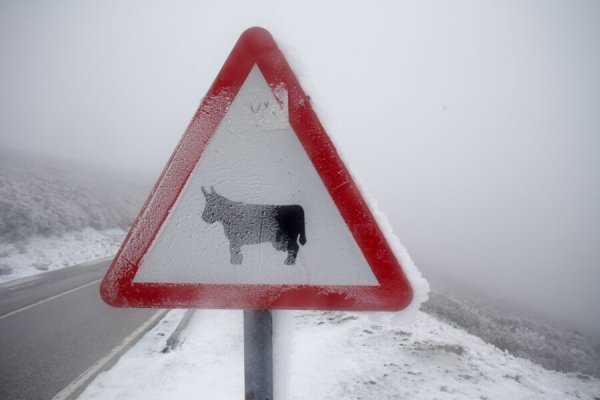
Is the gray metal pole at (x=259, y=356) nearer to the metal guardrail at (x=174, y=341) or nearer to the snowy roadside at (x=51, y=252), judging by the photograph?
the metal guardrail at (x=174, y=341)

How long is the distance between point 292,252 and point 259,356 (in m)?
0.35

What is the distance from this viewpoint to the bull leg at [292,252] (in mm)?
970

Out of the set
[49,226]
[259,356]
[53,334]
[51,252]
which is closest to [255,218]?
[259,356]

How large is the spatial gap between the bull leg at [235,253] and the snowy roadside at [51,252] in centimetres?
1178

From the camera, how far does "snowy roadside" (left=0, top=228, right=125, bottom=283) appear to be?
1030 cm

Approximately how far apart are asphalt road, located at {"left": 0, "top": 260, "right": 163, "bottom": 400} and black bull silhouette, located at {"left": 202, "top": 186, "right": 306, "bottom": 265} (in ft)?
14.2

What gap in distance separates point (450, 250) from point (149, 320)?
54.4m

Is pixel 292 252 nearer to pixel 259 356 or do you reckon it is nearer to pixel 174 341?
pixel 259 356

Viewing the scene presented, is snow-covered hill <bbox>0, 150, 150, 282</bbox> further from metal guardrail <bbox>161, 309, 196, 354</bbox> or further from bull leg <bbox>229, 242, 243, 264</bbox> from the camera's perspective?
bull leg <bbox>229, 242, 243, 264</bbox>

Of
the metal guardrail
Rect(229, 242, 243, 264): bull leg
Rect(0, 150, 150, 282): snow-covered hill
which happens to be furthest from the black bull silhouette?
Rect(0, 150, 150, 282): snow-covered hill

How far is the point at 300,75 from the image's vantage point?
41.9 inches

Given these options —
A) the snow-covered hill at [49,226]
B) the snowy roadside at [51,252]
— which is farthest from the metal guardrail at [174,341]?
the snow-covered hill at [49,226]

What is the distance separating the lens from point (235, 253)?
0.98 metres

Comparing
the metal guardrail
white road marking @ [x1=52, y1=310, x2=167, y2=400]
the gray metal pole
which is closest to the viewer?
the gray metal pole
